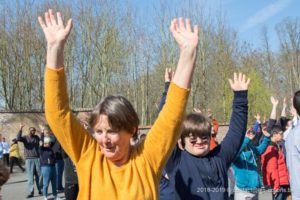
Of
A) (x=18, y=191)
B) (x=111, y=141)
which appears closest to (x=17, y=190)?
(x=18, y=191)

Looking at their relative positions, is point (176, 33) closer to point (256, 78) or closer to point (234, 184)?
point (234, 184)

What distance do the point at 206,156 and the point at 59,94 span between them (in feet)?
5.31

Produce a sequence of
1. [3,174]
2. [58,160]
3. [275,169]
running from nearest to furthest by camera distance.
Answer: [3,174]
[275,169]
[58,160]

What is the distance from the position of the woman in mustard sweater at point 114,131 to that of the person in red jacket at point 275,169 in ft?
19.0

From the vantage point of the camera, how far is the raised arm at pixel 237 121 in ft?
10.9

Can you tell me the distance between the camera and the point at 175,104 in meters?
2.13

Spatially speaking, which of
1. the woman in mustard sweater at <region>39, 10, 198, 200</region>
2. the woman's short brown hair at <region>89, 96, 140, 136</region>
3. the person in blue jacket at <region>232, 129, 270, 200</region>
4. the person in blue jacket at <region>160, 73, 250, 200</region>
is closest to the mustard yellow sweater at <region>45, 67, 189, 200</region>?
the woman in mustard sweater at <region>39, 10, 198, 200</region>

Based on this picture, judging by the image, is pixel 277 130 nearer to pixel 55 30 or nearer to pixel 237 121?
pixel 237 121

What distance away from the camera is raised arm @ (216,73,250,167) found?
334cm

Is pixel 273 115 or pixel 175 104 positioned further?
pixel 273 115

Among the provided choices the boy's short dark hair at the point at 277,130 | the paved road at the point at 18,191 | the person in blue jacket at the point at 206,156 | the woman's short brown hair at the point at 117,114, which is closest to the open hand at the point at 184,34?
the woman's short brown hair at the point at 117,114

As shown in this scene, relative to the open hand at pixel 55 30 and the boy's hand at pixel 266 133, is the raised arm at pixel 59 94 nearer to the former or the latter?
the open hand at pixel 55 30

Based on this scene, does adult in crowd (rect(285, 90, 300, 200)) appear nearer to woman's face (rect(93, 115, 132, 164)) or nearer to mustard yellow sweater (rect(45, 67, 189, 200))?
mustard yellow sweater (rect(45, 67, 189, 200))

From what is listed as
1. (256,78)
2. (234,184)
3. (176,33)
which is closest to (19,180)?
(234,184)
